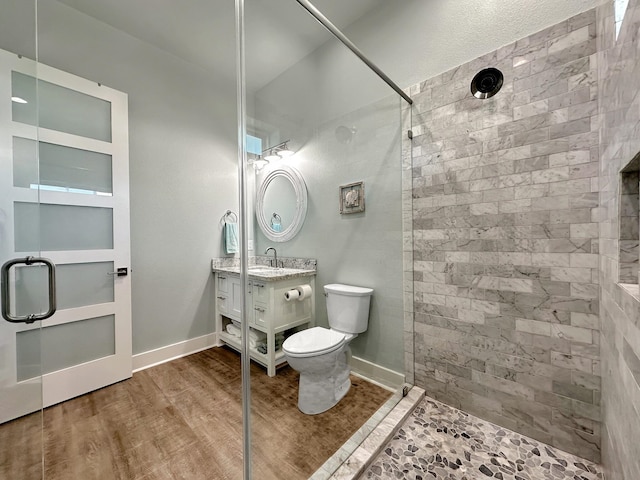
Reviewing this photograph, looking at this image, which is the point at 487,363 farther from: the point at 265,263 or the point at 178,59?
the point at 178,59

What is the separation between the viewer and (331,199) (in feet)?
5.14

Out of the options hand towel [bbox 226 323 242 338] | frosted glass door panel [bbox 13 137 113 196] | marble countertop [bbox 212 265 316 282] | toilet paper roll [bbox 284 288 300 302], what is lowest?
hand towel [bbox 226 323 242 338]

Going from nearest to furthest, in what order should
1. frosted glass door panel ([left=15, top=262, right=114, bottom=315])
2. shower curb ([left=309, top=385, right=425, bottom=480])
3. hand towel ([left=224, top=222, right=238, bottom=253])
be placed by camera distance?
shower curb ([left=309, top=385, right=425, bottom=480]) → frosted glass door panel ([left=15, top=262, right=114, bottom=315]) → hand towel ([left=224, top=222, right=238, bottom=253])

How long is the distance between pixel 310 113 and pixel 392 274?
4.02ft

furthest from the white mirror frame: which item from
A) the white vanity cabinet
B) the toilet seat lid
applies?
the toilet seat lid

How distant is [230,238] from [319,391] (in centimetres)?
189

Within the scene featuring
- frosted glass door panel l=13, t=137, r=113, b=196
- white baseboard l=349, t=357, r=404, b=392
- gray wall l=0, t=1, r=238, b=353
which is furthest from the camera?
gray wall l=0, t=1, r=238, b=353

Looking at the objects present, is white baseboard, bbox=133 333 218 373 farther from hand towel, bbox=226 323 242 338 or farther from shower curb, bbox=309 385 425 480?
shower curb, bbox=309 385 425 480

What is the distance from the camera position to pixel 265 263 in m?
1.33

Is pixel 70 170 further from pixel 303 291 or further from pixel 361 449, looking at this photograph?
pixel 361 449

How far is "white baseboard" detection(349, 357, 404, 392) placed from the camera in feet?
5.36

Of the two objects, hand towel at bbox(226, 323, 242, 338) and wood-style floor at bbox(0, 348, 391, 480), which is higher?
hand towel at bbox(226, 323, 242, 338)

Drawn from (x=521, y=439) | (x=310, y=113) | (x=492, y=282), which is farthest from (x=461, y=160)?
(x=521, y=439)

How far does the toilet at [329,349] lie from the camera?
4.56 feet
